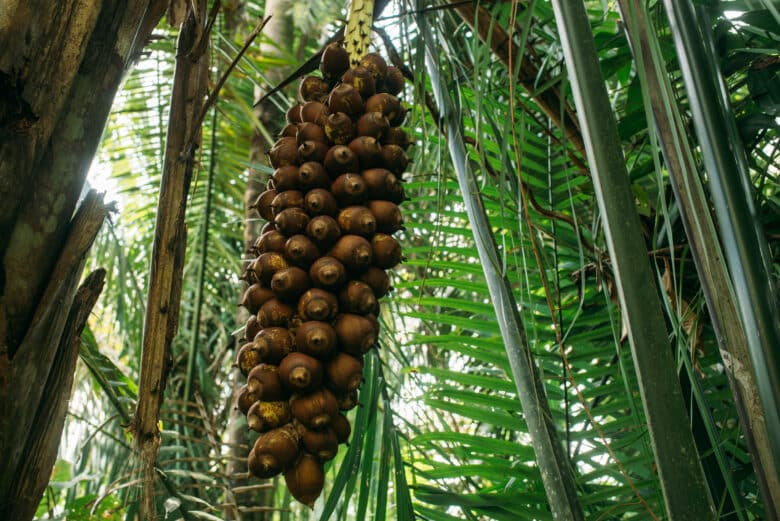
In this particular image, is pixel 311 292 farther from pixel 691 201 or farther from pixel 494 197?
pixel 494 197

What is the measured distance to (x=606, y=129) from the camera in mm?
562

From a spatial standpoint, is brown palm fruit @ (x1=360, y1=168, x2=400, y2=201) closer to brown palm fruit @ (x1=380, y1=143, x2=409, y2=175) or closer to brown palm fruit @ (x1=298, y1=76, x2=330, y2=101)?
brown palm fruit @ (x1=380, y1=143, x2=409, y2=175)

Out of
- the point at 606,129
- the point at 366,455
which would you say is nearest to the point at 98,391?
the point at 366,455

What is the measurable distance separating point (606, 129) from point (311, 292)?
341 mm

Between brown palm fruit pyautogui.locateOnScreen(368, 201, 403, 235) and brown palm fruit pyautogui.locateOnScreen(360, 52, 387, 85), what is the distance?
0.65ft

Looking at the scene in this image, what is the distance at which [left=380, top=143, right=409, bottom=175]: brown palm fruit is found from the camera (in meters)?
0.82

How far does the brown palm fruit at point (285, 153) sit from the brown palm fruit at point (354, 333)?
221mm

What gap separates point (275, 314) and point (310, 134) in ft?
0.78

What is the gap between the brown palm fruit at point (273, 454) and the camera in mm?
642

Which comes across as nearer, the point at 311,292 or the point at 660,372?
the point at 660,372

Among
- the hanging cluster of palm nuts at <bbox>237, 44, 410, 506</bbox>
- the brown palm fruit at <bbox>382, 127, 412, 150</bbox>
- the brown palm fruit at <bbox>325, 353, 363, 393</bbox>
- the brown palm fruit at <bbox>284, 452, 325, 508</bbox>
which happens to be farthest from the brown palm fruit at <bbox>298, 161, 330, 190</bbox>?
the brown palm fruit at <bbox>284, 452, 325, 508</bbox>

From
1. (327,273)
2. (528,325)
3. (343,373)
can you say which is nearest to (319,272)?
(327,273)

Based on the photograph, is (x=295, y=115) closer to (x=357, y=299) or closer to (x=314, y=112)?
(x=314, y=112)

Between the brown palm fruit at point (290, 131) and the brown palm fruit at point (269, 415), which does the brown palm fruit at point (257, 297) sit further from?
the brown palm fruit at point (290, 131)
